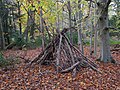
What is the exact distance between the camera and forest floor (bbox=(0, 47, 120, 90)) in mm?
6211

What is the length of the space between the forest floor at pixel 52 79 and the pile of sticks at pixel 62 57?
0.91 ft

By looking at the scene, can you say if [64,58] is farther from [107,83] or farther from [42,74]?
[107,83]

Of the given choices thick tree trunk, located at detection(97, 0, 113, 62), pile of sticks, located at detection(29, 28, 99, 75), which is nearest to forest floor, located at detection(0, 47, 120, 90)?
pile of sticks, located at detection(29, 28, 99, 75)

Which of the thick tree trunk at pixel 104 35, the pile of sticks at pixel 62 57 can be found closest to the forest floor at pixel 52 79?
the pile of sticks at pixel 62 57

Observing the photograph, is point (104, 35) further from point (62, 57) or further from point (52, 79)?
point (52, 79)

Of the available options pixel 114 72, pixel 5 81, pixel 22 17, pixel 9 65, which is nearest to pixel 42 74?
pixel 5 81

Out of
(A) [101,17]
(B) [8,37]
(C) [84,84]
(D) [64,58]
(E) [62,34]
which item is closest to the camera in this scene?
(C) [84,84]

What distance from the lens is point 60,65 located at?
25.4 ft

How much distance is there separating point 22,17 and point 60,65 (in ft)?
56.1

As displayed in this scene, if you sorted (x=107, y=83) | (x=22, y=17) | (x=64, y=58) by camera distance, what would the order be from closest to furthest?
(x=107, y=83), (x=64, y=58), (x=22, y=17)

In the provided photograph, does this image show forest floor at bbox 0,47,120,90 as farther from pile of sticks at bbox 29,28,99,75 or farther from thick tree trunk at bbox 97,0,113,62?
thick tree trunk at bbox 97,0,113,62

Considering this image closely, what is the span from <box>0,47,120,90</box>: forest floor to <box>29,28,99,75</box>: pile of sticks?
0.28 m

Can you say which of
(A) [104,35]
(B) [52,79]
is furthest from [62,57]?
(A) [104,35]

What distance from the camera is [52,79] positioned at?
6766 mm
